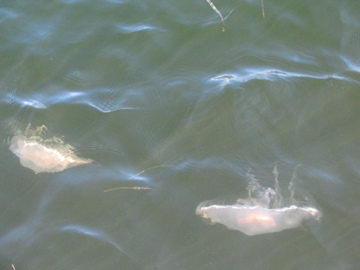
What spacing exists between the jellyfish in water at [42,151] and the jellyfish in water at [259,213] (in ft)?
2.23

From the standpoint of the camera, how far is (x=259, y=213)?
1.86 meters

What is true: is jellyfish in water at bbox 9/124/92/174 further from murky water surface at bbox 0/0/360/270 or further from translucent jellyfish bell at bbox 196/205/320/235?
translucent jellyfish bell at bbox 196/205/320/235

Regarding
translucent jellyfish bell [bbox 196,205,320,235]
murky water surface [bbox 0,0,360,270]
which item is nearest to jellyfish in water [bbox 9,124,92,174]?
murky water surface [bbox 0,0,360,270]

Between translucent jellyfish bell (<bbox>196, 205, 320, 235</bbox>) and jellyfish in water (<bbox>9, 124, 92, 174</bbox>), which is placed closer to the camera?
translucent jellyfish bell (<bbox>196, 205, 320, 235</bbox>)

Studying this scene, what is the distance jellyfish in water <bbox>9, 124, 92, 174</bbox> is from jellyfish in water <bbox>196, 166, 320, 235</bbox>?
678 millimetres

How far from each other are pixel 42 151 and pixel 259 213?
3.60 feet

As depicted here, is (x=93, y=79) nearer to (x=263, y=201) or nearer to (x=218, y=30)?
(x=218, y=30)

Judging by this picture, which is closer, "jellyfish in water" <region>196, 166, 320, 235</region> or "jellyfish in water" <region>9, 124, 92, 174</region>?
"jellyfish in water" <region>196, 166, 320, 235</region>

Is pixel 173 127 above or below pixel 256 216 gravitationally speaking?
above

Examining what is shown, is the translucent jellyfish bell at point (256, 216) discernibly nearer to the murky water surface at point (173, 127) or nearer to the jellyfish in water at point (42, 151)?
the murky water surface at point (173, 127)

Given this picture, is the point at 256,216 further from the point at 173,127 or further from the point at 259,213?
the point at 173,127

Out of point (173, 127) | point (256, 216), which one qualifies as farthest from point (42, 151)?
point (256, 216)

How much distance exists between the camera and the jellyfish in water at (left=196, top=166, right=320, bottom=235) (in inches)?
71.7

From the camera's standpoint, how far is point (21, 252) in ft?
5.81
